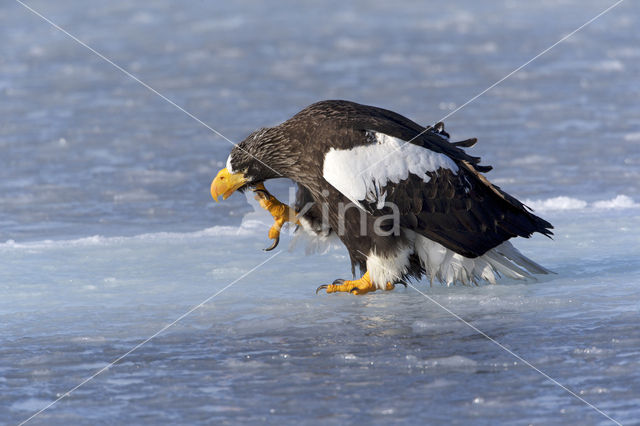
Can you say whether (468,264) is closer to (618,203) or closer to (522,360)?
(522,360)

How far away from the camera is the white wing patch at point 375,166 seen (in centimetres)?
475

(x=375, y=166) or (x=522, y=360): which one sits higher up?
(x=375, y=166)

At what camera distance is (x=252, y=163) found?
527cm

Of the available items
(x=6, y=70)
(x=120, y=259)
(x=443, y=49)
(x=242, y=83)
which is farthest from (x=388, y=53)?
(x=120, y=259)

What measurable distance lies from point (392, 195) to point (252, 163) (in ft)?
2.85

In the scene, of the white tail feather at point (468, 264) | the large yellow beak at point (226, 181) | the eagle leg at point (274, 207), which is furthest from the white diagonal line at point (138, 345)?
the white tail feather at point (468, 264)

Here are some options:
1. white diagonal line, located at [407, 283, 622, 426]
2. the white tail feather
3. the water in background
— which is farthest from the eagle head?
the water in background

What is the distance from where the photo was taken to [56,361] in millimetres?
3959

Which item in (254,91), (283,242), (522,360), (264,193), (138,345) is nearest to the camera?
(522,360)

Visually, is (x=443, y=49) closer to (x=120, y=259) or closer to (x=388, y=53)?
(x=388, y=53)

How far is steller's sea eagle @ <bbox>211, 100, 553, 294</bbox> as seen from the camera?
4801mm

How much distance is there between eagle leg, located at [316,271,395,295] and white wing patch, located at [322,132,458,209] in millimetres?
484

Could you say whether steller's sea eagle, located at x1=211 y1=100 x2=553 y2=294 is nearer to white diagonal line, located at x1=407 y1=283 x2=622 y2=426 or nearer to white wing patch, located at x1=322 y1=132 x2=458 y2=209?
white wing patch, located at x1=322 y1=132 x2=458 y2=209

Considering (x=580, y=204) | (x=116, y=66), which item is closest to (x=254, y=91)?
(x=116, y=66)
